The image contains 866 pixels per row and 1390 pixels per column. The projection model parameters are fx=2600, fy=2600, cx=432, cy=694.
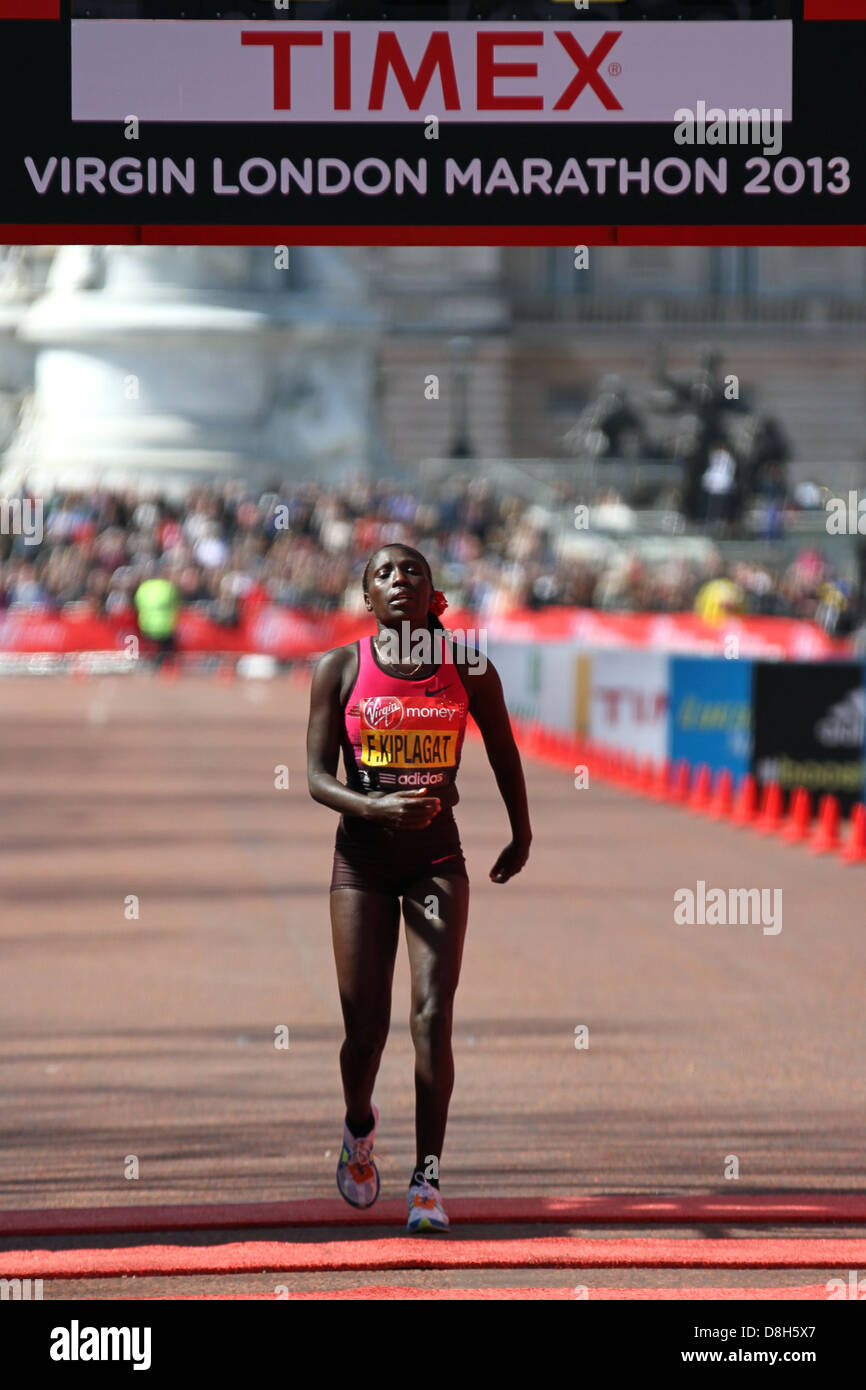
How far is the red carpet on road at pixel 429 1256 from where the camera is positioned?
7.37 meters

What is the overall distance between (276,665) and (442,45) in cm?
3714

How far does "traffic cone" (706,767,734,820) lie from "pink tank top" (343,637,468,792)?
13854 millimetres

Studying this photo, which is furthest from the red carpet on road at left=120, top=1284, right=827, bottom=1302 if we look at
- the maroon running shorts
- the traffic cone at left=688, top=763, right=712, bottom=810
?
the traffic cone at left=688, top=763, right=712, bottom=810

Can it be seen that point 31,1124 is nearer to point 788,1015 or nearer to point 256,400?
point 788,1015

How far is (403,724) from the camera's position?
741 centimetres

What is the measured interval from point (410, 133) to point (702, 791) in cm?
1433

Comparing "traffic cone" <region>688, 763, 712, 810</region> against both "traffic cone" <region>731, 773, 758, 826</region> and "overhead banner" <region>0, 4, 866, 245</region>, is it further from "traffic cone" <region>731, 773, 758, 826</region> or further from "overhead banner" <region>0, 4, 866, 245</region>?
"overhead banner" <region>0, 4, 866, 245</region>

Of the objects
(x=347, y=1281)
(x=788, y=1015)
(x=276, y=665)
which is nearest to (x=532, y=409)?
(x=276, y=665)

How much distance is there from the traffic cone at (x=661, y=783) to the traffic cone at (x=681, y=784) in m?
0.10

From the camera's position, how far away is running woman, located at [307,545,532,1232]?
741cm

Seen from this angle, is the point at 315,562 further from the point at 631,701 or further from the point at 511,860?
the point at 511,860

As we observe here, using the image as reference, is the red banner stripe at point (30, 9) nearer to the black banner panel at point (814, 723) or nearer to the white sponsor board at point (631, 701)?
the black banner panel at point (814, 723)

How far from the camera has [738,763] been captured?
2127 cm
